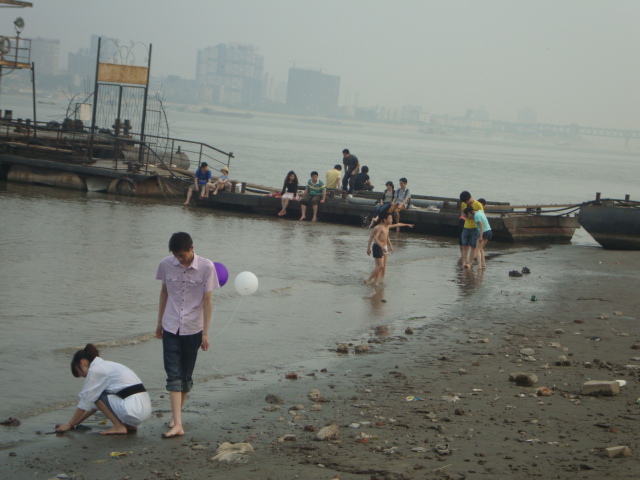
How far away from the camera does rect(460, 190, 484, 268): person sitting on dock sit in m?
17.1

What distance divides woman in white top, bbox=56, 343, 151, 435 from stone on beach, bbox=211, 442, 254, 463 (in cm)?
80

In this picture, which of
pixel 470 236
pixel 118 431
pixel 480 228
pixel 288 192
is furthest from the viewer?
pixel 288 192

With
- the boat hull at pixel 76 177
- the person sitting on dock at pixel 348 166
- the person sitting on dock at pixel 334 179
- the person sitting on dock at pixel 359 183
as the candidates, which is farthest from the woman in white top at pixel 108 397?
the boat hull at pixel 76 177

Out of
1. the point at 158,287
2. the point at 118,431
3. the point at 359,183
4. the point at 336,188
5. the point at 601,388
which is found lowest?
the point at 158,287

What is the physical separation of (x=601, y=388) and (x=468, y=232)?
1023 centimetres

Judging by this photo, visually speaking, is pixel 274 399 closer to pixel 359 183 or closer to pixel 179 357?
pixel 179 357

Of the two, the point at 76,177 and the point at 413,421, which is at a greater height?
the point at 413,421

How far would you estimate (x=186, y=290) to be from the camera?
6.39 meters

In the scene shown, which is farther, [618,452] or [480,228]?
[480,228]

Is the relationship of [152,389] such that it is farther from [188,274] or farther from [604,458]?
[604,458]

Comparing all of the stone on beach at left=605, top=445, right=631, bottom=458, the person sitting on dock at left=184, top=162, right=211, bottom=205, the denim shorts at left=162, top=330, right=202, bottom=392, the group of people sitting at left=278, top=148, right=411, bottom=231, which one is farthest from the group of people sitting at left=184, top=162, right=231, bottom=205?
the stone on beach at left=605, top=445, right=631, bottom=458

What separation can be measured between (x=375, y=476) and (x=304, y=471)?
0.48m

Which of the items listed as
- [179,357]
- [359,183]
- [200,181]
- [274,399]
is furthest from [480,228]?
[200,181]

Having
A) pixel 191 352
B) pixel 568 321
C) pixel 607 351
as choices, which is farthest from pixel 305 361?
pixel 568 321
